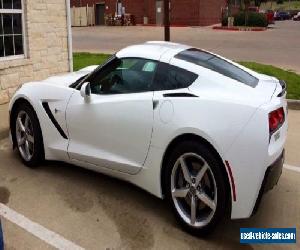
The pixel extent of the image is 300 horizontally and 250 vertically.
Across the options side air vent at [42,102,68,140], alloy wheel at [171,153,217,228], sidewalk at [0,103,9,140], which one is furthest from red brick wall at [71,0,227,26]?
alloy wheel at [171,153,217,228]

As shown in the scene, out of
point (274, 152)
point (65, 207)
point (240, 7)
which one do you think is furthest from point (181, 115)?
point (240, 7)

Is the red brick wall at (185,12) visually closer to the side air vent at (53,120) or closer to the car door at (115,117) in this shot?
the side air vent at (53,120)

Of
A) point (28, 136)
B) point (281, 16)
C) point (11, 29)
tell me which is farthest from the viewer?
point (281, 16)

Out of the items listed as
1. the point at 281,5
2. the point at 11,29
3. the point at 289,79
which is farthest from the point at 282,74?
the point at 281,5

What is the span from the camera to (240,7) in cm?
5750

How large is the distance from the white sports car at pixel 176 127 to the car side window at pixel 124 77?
11 millimetres

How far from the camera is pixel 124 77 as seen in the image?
4402 mm

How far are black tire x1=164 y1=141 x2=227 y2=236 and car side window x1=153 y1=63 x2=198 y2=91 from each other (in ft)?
1.89

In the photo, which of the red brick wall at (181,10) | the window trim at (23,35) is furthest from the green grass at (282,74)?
the red brick wall at (181,10)

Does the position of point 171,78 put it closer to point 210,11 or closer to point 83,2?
point 210,11

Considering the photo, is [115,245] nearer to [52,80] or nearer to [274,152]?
[274,152]

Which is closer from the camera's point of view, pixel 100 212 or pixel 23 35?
pixel 100 212

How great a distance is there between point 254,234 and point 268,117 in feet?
3.52

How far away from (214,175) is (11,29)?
21.9ft
